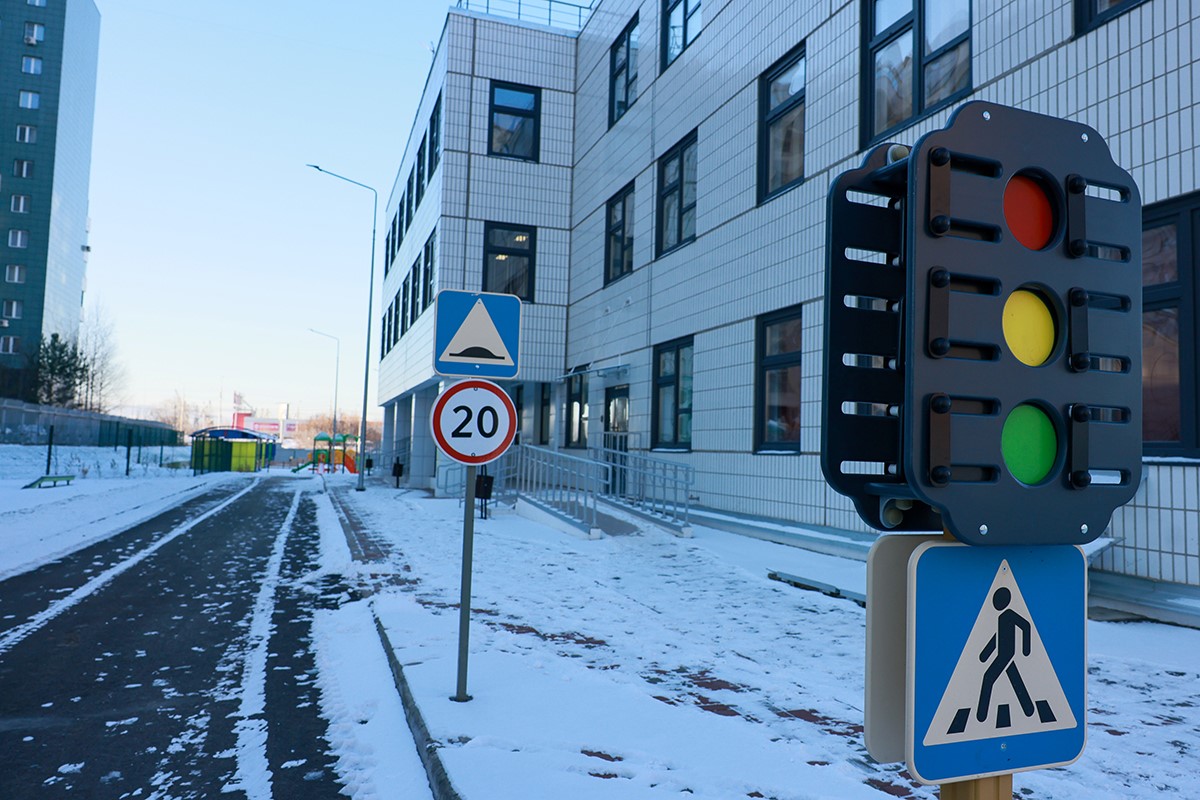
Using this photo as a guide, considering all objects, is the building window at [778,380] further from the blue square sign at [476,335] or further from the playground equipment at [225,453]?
the playground equipment at [225,453]

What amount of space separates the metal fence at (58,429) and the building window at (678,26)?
78.1ft

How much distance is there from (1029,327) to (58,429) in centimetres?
4261

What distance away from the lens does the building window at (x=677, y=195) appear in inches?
622

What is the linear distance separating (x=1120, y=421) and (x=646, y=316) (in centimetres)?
1563

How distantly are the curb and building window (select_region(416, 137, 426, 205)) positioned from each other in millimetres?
23267

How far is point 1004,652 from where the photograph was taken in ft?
5.29

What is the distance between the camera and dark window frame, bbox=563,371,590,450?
69.5 ft

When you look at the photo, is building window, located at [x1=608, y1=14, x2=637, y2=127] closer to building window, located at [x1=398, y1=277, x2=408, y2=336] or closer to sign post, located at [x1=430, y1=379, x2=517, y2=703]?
building window, located at [x1=398, y1=277, x2=408, y2=336]

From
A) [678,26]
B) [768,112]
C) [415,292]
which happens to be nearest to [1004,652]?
[768,112]

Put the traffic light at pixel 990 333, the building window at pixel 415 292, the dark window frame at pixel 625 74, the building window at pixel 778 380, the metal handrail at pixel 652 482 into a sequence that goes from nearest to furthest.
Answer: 1. the traffic light at pixel 990 333
2. the building window at pixel 778 380
3. the metal handrail at pixel 652 482
4. the dark window frame at pixel 625 74
5. the building window at pixel 415 292

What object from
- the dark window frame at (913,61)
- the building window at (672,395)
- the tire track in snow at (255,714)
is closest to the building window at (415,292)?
the building window at (672,395)

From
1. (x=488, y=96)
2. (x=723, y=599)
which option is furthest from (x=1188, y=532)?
(x=488, y=96)

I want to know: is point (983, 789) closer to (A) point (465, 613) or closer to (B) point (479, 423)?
(A) point (465, 613)

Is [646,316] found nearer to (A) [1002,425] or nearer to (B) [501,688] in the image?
(B) [501,688]
